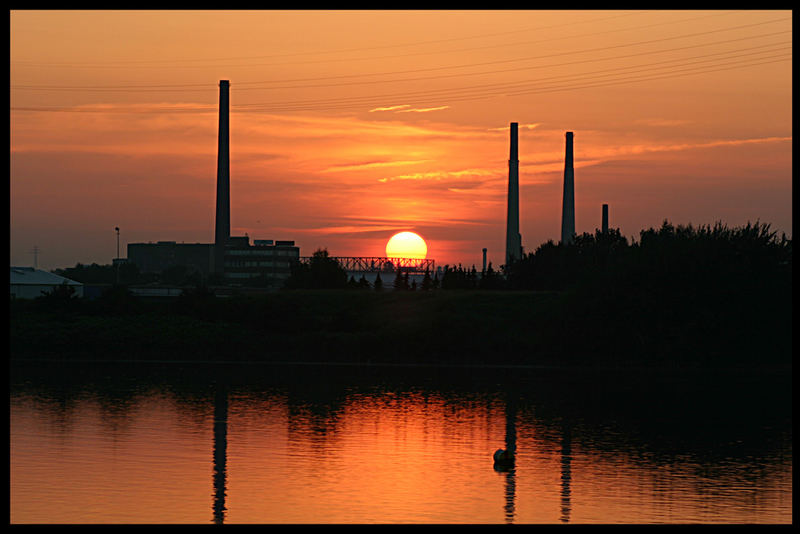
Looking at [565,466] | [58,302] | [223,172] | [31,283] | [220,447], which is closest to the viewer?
[565,466]

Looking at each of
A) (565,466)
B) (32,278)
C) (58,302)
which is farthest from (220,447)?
(32,278)

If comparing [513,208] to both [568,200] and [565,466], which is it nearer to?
[568,200]

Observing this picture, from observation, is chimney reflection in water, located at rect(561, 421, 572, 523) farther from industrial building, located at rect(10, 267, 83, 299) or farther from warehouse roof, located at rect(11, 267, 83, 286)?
warehouse roof, located at rect(11, 267, 83, 286)

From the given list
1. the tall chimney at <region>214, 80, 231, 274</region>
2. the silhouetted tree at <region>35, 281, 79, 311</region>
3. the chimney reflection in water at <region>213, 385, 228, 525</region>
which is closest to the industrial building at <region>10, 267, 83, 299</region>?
the tall chimney at <region>214, 80, 231, 274</region>

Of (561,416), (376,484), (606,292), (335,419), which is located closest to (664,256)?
(606,292)

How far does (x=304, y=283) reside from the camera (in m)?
130

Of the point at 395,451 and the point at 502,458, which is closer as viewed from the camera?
the point at 502,458

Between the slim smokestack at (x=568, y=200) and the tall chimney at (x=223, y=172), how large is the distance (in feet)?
139

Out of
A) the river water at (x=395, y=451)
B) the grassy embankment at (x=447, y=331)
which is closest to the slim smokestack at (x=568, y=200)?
the grassy embankment at (x=447, y=331)

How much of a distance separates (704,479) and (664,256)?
50480 mm

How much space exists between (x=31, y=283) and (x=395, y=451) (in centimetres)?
10610

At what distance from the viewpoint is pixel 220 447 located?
123 ft

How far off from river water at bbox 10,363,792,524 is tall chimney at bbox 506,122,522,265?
6260cm

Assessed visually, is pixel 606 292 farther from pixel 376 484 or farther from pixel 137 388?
pixel 376 484
